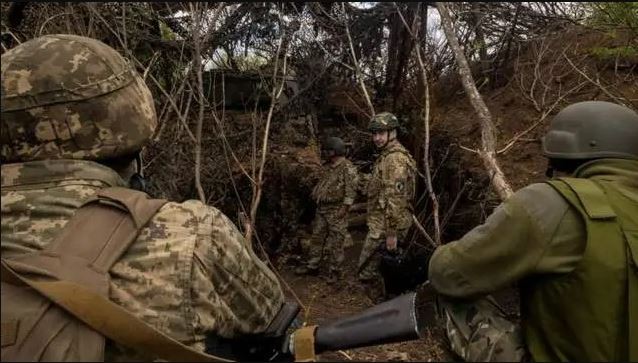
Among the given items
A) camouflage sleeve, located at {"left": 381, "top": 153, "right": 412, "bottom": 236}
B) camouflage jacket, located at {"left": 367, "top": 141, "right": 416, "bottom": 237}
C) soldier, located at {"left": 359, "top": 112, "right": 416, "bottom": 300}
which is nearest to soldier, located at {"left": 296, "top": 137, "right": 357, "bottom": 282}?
soldier, located at {"left": 359, "top": 112, "right": 416, "bottom": 300}

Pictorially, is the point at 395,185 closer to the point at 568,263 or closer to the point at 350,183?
the point at 350,183

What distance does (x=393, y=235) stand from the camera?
6.92 m

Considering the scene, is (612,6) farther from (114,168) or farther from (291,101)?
(291,101)

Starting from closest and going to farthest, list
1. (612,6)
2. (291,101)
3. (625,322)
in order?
1. (625,322)
2. (612,6)
3. (291,101)

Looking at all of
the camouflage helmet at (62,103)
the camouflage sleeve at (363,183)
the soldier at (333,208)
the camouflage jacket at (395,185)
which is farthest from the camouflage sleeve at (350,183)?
the camouflage helmet at (62,103)

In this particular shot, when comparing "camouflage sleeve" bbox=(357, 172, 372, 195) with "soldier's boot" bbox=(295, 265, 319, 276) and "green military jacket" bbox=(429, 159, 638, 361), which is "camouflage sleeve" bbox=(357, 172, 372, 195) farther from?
"green military jacket" bbox=(429, 159, 638, 361)

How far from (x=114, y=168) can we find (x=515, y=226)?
1344 mm

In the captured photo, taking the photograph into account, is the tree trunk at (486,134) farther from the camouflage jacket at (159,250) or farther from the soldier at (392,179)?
the camouflage jacket at (159,250)

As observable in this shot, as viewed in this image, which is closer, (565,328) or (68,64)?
(68,64)

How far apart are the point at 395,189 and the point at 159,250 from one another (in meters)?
5.40

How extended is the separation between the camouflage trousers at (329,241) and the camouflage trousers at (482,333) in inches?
241

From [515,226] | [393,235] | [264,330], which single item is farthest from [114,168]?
[393,235]

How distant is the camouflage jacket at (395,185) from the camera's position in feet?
22.4

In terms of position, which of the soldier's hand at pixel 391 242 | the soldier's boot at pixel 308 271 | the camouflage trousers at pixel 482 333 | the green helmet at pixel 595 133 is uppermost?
the green helmet at pixel 595 133
